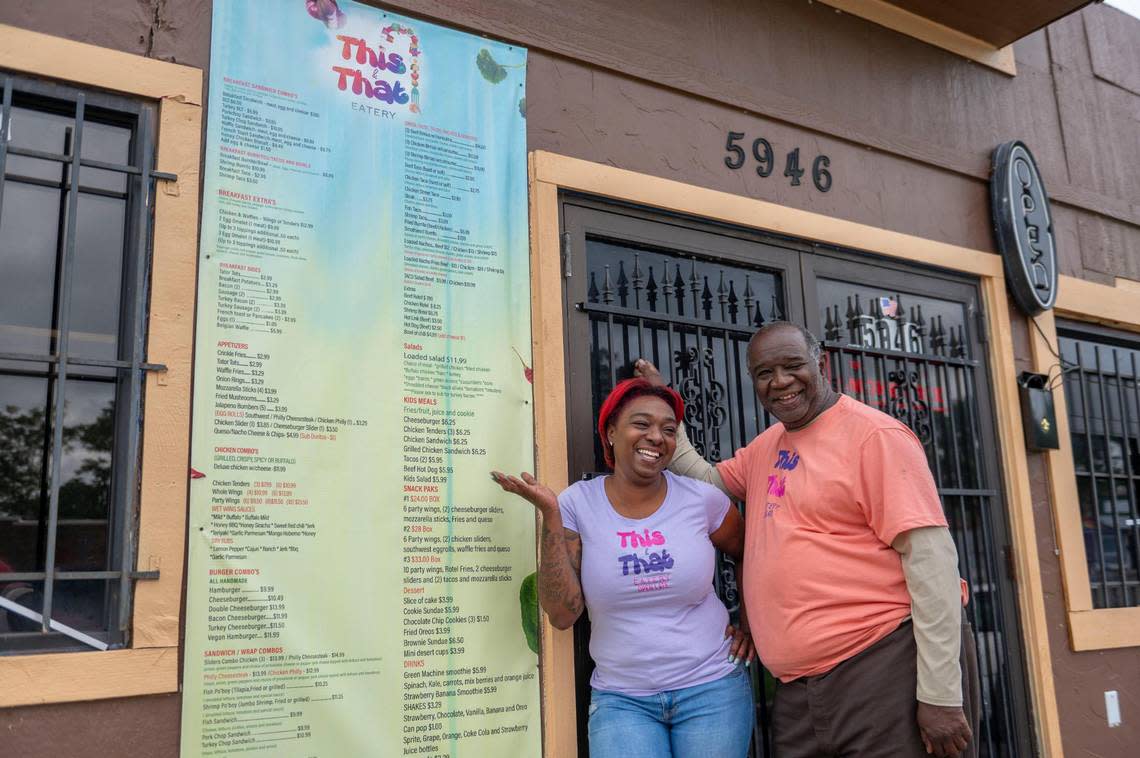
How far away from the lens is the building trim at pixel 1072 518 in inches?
191

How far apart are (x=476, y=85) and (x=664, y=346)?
1240 millimetres

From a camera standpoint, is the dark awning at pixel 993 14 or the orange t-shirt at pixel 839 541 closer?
the orange t-shirt at pixel 839 541

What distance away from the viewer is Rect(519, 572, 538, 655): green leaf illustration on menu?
129 inches

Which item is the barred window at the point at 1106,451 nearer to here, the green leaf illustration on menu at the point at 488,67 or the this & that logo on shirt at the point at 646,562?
the this & that logo on shirt at the point at 646,562

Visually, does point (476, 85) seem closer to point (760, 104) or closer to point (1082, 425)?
point (760, 104)

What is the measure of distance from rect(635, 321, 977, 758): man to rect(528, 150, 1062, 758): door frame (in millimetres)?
754

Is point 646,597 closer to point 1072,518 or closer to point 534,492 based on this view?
point 534,492

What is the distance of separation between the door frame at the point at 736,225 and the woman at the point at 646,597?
28cm

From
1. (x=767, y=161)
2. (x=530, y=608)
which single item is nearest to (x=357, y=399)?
(x=530, y=608)

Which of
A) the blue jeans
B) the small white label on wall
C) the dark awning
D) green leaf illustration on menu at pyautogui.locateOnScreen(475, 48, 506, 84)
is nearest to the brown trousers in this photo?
the blue jeans

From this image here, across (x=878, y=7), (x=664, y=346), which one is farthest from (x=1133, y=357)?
(x=664, y=346)

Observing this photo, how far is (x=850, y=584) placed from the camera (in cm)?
279

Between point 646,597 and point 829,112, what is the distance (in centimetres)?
276

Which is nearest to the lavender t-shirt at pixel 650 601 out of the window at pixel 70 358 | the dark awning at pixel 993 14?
the window at pixel 70 358
